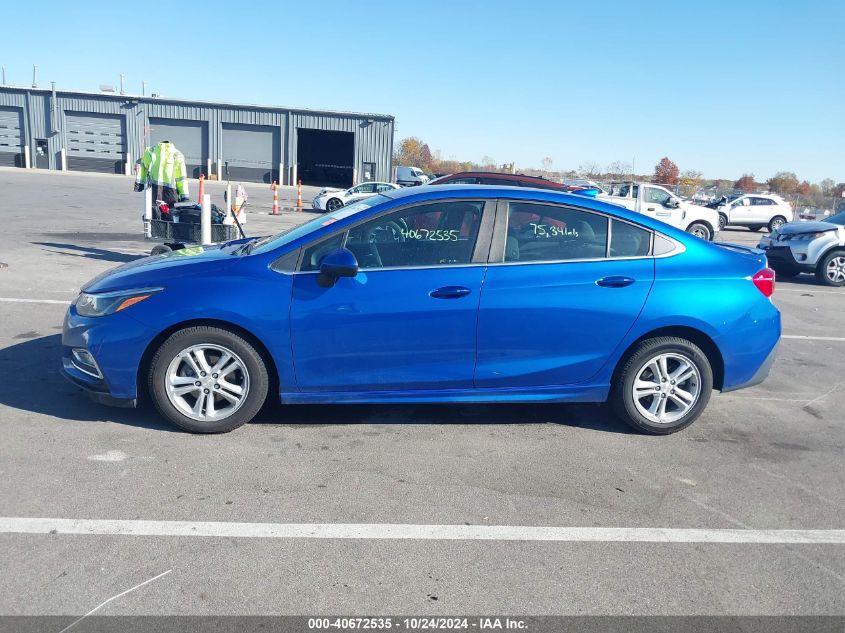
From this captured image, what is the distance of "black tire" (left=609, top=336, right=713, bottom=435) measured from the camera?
5.16m

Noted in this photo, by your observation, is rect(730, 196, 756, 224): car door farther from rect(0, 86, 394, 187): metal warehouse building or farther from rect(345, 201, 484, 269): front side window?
rect(345, 201, 484, 269): front side window

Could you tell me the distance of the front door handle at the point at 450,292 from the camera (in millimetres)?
4824

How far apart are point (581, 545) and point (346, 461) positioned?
1545mm

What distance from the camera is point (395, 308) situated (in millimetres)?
4785

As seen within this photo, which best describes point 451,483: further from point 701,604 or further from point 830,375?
point 830,375

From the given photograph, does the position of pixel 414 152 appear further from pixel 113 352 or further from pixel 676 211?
pixel 113 352

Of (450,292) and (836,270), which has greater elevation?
(450,292)

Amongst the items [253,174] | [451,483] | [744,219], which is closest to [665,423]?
[451,483]

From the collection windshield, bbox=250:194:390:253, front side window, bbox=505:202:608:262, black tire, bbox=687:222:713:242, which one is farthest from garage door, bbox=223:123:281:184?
front side window, bbox=505:202:608:262

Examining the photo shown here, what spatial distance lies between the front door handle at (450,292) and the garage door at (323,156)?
48.4 m

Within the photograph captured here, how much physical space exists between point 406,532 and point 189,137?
49.0 meters

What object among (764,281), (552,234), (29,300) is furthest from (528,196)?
(29,300)

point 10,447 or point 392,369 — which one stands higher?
point 392,369

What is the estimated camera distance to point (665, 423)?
5.27 meters
